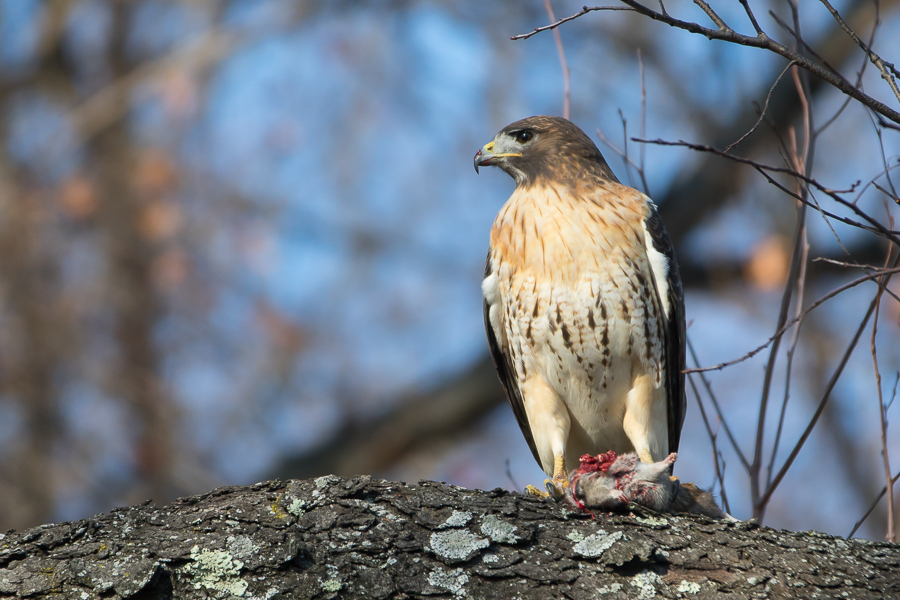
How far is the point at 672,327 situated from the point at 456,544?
2018 millimetres

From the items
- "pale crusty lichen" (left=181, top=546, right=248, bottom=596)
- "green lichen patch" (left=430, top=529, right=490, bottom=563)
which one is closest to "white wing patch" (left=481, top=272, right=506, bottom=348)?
"green lichen patch" (left=430, top=529, right=490, bottom=563)

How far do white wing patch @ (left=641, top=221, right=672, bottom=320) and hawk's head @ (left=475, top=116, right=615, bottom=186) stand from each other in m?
0.61

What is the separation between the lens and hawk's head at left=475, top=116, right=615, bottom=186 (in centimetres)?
437

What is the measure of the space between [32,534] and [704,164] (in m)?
6.85

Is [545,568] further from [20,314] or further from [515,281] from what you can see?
[20,314]

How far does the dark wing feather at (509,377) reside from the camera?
173 inches

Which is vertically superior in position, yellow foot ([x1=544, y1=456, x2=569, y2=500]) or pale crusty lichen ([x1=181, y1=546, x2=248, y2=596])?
yellow foot ([x1=544, y1=456, x2=569, y2=500])

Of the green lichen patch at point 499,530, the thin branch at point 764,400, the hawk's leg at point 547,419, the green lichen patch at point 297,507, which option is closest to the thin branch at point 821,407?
the thin branch at point 764,400

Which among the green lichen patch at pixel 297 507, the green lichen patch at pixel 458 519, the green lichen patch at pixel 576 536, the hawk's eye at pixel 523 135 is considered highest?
the hawk's eye at pixel 523 135

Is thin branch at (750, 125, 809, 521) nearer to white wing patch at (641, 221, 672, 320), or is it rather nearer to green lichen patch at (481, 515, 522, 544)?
white wing patch at (641, 221, 672, 320)

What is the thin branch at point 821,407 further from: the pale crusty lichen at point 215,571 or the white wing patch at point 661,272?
the pale crusty lichen at point 215,571

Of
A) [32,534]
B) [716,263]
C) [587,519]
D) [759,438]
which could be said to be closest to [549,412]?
[759,438]

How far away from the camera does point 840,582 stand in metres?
2.33

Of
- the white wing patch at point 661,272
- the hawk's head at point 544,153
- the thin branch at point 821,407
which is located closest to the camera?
the thin branch at point 821,407
